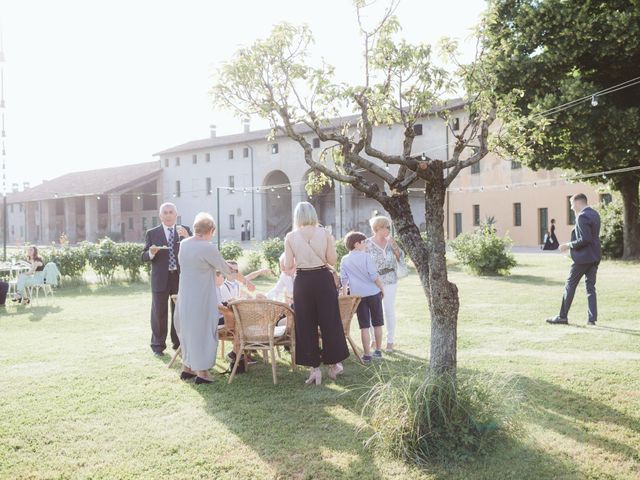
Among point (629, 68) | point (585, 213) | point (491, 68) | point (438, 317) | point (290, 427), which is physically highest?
point (629, 68)

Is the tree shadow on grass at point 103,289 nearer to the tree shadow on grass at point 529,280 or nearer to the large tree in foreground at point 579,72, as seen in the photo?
the tree shadow on grass at point 529,280

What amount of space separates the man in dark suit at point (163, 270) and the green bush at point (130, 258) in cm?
1005

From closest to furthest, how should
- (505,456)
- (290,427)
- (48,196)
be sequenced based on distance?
(505,456)
(290,427)
(48,196)

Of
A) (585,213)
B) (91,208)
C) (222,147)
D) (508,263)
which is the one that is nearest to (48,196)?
(91,208)

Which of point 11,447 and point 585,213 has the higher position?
point 585,213

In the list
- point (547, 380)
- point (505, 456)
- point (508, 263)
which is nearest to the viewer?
point (505, 456)

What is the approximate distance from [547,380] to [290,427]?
2660mm

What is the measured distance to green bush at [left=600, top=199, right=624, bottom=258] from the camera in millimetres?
21875

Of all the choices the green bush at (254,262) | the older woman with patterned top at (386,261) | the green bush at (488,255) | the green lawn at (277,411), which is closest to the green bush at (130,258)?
the green bush at (254,262)

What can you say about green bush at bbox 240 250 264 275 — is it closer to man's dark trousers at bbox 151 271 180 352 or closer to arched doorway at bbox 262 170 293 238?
man's dark trousers at bbox 151 271 180 352

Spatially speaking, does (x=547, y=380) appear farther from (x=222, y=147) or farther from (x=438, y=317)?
(x=222, y=147)

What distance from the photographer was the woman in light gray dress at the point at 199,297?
5746 millimetres

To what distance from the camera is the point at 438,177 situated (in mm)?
4402

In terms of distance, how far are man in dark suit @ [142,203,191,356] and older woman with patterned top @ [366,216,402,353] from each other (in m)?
2.39
